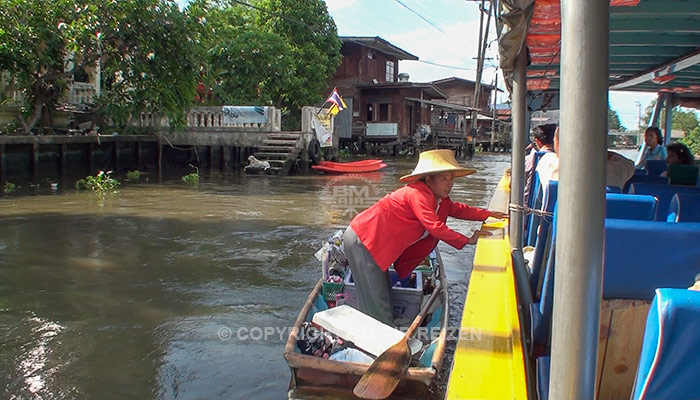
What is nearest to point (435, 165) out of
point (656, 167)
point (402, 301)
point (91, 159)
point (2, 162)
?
point (402, 301)

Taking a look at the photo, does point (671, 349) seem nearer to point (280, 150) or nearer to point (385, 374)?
point (385, 374)

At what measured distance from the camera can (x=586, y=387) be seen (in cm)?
162

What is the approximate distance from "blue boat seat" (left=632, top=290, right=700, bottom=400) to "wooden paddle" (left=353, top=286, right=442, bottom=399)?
1.83 metres

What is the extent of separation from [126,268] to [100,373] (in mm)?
3161

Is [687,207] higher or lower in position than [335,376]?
higher

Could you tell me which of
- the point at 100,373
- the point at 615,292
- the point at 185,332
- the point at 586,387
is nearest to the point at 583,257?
the point at 586,387

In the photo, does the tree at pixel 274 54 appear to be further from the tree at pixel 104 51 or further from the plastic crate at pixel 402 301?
the plastic crate at pixel 402 301

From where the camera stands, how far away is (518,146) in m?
4.94

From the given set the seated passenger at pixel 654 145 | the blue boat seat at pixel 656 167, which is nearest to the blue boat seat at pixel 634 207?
the blue boat seat at pixel 656 167

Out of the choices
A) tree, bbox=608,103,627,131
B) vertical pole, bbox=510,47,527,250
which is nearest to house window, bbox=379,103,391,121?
tree, bbox=608,103,627,131

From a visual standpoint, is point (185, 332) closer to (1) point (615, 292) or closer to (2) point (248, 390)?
(2) point (248, 390)

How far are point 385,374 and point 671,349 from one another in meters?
2.00

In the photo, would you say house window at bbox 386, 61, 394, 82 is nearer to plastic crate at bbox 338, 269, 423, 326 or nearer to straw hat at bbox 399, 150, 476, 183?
plastic crate at bbox 338, 269, 423, 326

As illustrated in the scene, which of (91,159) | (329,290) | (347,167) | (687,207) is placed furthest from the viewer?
(347,167)
